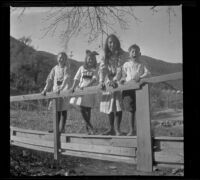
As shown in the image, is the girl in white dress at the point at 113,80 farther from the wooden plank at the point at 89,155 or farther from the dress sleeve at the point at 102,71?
the wooden plank at the point at 89,155

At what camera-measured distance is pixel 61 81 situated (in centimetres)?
541

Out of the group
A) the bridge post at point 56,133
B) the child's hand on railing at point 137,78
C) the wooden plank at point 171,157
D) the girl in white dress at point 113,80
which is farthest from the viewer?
the bridge post at point 56,133

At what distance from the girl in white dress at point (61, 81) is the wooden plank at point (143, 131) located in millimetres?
1012

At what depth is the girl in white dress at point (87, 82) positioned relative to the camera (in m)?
5.34

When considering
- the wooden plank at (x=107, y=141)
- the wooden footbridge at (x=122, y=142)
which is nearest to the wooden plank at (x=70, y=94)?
the wooden footbridge at (x=122, y=142)

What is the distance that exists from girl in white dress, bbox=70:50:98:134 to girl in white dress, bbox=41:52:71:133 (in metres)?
0.13

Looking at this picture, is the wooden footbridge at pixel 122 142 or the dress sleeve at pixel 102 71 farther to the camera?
the dress sleeve at pixel 102 71

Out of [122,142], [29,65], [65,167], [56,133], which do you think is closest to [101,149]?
[122,142]

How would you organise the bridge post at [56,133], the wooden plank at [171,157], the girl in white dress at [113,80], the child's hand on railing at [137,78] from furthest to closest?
the bridge post at [56,133] → the girl in white dress at [113,80] → the child's hand on railing at [137,78] → the wooden plank at [171,157]

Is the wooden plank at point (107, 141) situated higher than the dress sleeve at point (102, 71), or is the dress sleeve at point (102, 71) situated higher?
the dress sleeve at point (102, 71)

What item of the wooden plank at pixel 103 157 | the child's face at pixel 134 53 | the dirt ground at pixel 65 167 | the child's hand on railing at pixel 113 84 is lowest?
the dirt ground at pixel 65 167

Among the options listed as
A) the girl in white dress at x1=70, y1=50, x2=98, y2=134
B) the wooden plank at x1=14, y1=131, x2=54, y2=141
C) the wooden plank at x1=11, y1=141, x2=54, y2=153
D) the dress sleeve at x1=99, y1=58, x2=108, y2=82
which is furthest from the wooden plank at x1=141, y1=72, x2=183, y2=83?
the wooden plank at x1=11, y1=141, x2=54, y2=153
